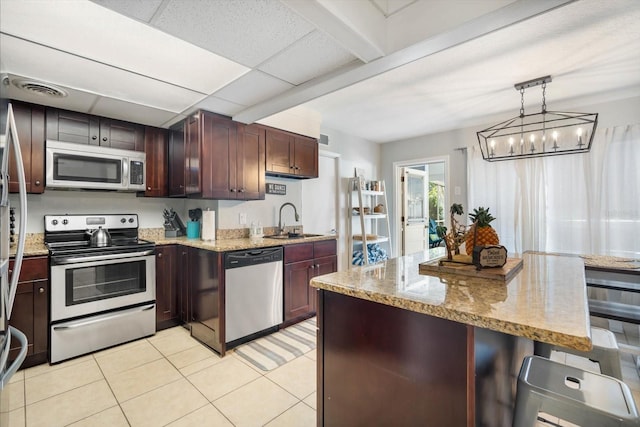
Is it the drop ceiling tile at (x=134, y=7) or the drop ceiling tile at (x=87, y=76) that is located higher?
the drop ceiling tile at (x=87, y=76)

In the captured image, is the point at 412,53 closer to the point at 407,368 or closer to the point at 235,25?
the point at 235,25

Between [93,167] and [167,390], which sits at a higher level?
[93,167]

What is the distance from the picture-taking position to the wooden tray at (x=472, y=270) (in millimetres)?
1426

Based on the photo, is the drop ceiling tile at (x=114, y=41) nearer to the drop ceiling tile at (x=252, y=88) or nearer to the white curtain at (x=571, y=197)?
the drop ceiling tile at (x=252, y=88)

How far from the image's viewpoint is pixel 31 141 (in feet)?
8.45

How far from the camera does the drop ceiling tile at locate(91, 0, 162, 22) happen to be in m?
1.39

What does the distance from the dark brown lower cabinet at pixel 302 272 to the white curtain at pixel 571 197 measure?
2411 mm

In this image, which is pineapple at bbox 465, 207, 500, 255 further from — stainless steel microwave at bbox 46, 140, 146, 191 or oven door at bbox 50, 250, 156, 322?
stainless steel microwave at bbox 46, 140, 146, 191

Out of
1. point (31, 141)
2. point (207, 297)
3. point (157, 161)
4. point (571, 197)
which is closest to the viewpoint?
point (31, 141)

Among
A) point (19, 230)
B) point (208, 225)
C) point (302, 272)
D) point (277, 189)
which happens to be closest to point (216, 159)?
point (208, 225)

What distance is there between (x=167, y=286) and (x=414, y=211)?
→ 14.0ft

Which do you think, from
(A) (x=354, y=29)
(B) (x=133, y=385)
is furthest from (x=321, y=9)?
(B) (x=133, y=385)

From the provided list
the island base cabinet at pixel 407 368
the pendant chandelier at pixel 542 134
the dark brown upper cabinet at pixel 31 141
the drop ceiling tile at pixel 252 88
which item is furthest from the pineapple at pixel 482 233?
the dark brown upper cabinet at pixel 31 141

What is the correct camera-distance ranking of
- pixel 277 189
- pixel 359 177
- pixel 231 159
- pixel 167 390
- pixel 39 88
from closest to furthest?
pixel 167 390, pixel 39 88, pixel 231 159, pixel 277 189, pixel 359 177
